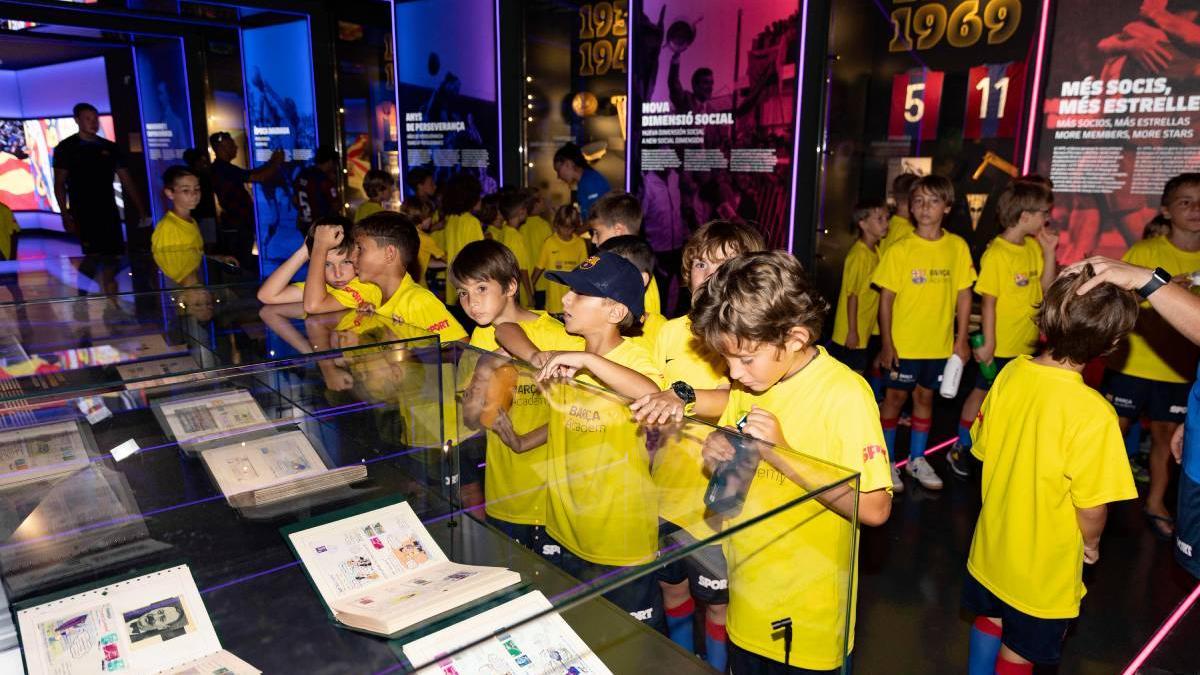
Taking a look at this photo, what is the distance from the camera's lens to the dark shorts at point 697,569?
113 cm

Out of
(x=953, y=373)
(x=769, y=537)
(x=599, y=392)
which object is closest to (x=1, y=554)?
(x=599, y=392)

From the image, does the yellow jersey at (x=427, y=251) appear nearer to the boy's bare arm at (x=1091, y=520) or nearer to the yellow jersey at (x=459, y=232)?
the yellow jersey at (x=459, y=232)

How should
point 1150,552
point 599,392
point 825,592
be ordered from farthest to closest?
1. point 1150,552
2. point 599,392
3. point 825,592

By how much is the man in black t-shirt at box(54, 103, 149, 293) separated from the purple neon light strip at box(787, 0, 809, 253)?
530 cm

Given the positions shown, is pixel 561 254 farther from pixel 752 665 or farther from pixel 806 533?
pixel 806 533

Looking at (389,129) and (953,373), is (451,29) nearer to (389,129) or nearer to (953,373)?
(389,129)

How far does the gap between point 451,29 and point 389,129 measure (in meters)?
1.32

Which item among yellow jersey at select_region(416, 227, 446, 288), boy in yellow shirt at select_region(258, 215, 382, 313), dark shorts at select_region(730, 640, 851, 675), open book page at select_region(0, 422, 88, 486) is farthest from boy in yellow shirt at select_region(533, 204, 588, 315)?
dark shorts at select_region(730, 640, 851, 675)

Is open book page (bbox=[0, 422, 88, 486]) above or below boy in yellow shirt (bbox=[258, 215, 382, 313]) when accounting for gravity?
below

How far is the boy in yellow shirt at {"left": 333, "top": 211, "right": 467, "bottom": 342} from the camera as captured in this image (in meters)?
2.79

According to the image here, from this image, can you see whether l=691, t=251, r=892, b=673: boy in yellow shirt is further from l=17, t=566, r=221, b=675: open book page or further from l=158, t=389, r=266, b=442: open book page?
l=158, t=389, r=266, b=442: open book page

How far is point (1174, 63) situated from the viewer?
4133 millimetres

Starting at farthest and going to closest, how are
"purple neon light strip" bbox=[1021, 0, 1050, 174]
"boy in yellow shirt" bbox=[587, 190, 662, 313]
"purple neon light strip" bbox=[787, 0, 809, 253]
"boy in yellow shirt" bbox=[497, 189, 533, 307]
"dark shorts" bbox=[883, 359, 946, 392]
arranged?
"boy in yellow shirt" bbox=[497, 189, 533, 307], "purple neon light strip" bbox=[787, 0, 809, 253], "purple neon light strip" bbox=[1021, 0, 1050, 174], "dark shorts" bbox=[883, 359, 946, 392], "boy in yellow shirt" bbox=[587, 190, 662, 313]

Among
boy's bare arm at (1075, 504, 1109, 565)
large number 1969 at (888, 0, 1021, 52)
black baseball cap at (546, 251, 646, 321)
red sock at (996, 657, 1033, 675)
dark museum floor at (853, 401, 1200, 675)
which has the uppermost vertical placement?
large number 1969 at (888, 0, 1021, 52)
